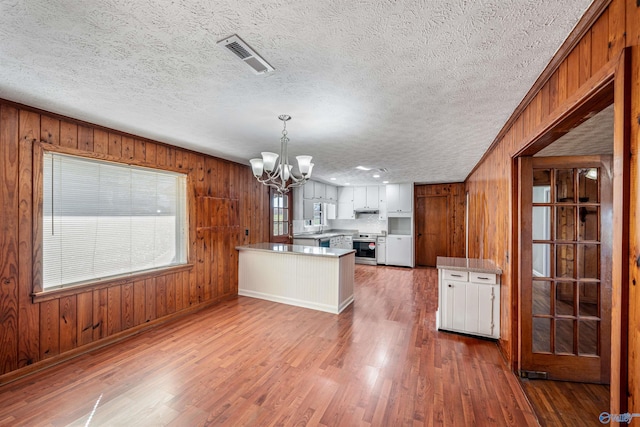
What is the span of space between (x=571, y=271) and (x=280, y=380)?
2.62 meters

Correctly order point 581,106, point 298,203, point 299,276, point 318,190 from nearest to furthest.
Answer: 1. point 581,106
2. point 299,276
3. point 298,203
4. point 318,190

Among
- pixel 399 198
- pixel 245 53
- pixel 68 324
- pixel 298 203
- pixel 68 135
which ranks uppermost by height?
pixel 245 53

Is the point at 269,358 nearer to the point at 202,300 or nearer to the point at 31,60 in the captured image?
the point at 202,300

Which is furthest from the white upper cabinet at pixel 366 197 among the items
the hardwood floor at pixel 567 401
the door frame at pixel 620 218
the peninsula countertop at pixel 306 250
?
the door frame at pixel 620 218

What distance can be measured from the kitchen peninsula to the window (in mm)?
1159

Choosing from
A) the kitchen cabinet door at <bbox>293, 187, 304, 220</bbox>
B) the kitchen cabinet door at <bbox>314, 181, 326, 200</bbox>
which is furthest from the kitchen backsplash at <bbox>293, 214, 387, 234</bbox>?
the kitchen cabinet door at <bbox>293, 187, 304, 220</bbox>

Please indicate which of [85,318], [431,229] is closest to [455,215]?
[431,229]

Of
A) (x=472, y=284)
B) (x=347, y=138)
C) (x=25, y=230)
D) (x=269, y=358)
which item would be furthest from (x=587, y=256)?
(x=25, y=230)

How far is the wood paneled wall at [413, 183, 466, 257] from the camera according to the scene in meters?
6.93

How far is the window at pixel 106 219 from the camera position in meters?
2.53

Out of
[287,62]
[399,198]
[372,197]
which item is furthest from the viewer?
[372,197]

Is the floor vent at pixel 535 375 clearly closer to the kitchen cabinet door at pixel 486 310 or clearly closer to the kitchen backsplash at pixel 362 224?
the kitchen cabinet door at pixel 486 310

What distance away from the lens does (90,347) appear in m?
2.76

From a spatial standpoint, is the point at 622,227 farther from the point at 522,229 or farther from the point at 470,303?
the point at 470,303
